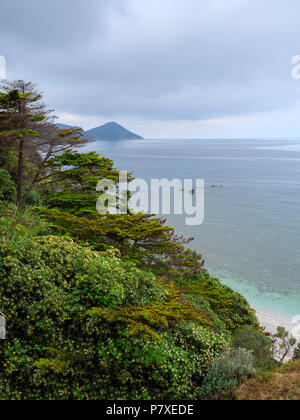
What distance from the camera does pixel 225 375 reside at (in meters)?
5.36

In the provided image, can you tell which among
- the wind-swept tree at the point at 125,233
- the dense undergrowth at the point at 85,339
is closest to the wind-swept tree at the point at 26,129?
the wind-swept tree at the point at 125,233

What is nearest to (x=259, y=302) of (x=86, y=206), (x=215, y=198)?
(x=86, y=206)

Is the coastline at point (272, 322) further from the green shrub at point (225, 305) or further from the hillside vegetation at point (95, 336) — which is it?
the hillside vegetation at point (95, 336)

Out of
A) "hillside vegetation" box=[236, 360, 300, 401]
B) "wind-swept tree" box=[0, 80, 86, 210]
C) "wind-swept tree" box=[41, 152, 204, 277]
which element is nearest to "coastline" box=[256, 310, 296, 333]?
"wind-swept tree" box=[41, 152, 204, 277]

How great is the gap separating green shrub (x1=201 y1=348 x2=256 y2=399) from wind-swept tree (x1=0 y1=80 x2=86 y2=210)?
452 inches

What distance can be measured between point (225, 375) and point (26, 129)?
41.3 feet

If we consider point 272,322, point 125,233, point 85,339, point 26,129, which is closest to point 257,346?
point 85,339

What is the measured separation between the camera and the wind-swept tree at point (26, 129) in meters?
13.1

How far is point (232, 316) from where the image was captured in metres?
11.2

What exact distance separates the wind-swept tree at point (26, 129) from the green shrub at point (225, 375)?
11483 mm

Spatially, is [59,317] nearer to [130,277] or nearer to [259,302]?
[130,277]

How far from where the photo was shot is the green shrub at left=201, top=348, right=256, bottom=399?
521 centimetres
